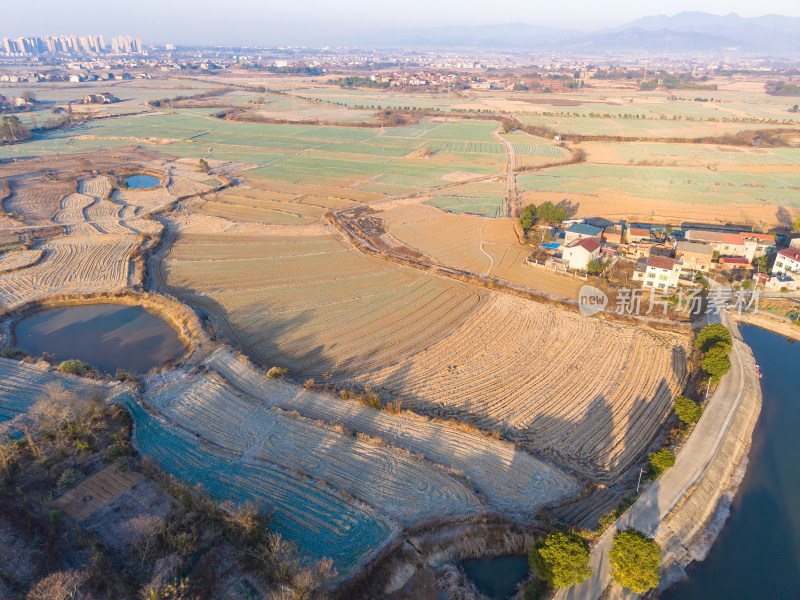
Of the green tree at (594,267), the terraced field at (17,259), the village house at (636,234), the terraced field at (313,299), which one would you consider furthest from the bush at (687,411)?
the terraced field at (17,259)

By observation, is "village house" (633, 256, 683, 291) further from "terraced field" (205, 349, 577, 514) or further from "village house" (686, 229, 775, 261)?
"terraced field" (205, 349, 577, 514)

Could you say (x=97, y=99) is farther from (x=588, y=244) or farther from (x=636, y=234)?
(x=636, y=234)

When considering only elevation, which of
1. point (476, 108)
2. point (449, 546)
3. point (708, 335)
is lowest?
point (449, 546)

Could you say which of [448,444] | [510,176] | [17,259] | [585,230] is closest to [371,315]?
[448,444]

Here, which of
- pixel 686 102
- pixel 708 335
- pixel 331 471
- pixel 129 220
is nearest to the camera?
pixel 331 471

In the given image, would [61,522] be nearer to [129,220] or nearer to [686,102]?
[129,220]

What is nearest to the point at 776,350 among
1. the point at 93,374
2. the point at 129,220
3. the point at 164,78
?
the point at 93,374

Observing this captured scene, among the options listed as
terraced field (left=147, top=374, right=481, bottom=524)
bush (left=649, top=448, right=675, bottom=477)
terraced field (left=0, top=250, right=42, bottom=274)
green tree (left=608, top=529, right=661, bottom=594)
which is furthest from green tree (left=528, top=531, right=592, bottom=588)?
terraced field (left=0, top=250, right=42, bottom=274)

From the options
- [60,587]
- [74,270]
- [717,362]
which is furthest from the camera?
[74,270]
